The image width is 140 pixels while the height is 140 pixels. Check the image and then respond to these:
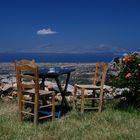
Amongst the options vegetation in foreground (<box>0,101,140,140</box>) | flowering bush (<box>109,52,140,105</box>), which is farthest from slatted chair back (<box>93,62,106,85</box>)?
vegetation in foreground (<box>0,101,140,140</box>)

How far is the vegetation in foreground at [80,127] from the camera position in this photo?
6938 millimetres

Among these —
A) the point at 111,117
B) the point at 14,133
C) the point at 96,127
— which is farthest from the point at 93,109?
the point at 14,133

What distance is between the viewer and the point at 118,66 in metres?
10.1

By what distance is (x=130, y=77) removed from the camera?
30.4 ft

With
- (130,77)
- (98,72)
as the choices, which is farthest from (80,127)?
(98,72)

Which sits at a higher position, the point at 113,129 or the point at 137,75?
the point at 137,75

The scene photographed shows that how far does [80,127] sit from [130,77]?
7.21 feet

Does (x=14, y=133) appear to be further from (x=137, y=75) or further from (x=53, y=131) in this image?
(x=137, y=75)

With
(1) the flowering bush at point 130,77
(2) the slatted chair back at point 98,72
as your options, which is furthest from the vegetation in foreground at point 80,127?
(2) the slatted chair back at point 98,72

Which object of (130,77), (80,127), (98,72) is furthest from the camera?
(98,72)

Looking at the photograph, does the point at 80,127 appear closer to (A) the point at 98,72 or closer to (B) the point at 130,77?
(B) the point at 130,77

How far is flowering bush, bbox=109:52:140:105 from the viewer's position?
30.5 ft

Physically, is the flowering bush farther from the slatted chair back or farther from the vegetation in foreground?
the vegetation in foreground

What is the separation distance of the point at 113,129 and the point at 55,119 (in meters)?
1.39
